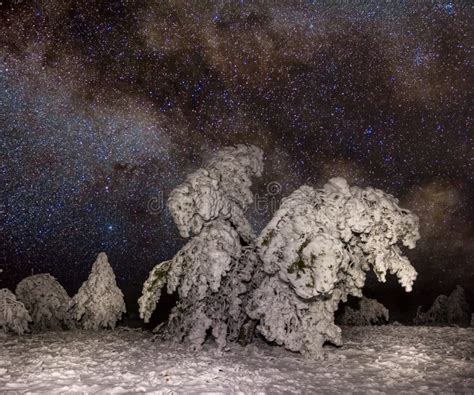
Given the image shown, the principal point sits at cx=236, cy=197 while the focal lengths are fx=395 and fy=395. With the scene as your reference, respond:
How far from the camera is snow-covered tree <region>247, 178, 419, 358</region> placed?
37.4ft

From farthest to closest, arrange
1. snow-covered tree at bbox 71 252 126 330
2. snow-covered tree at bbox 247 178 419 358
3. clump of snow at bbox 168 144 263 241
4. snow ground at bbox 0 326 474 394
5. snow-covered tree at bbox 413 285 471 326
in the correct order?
snow-covered tree at bbox 413 285 471 326
snow-covered tree at bbox 71 252 126 330
clump of snow at bbox 168 144 263 241
snow-covered tree at bbox 247 178 419 358
snow ground at bbox 0 326 474 394

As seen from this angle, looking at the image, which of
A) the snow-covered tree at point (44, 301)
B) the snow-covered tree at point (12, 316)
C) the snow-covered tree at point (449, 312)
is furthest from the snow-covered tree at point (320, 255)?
the snow-covered tree at point (449, 312)

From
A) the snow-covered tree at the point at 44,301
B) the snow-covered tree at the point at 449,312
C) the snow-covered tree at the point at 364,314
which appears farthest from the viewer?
the snow-covered tree at the point at 449,312

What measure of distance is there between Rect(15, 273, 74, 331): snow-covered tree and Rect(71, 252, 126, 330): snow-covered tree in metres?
0.89

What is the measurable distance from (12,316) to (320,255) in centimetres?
1383

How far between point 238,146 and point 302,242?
5635mm

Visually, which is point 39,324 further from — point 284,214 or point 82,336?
point 284,214

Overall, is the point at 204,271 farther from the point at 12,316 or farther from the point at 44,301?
the point at 44,301

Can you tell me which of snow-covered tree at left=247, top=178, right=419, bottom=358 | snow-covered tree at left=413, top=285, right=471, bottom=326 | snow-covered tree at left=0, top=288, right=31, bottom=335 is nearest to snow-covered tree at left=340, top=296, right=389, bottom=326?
snow-covered tree at left=413, top=285, right=471, bottom=326

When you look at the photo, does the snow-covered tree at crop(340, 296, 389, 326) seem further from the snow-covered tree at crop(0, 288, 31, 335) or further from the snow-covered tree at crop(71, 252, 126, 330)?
the snow-covered tree at crop(0, 288, 31, 335)

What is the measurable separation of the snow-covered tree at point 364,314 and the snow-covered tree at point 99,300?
14.9m

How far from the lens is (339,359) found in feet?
39.4

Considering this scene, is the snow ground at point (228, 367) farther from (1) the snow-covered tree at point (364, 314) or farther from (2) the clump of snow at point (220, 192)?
(1) the snow-covered tree at point (364, 314)

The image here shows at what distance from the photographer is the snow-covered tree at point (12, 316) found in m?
16.9
